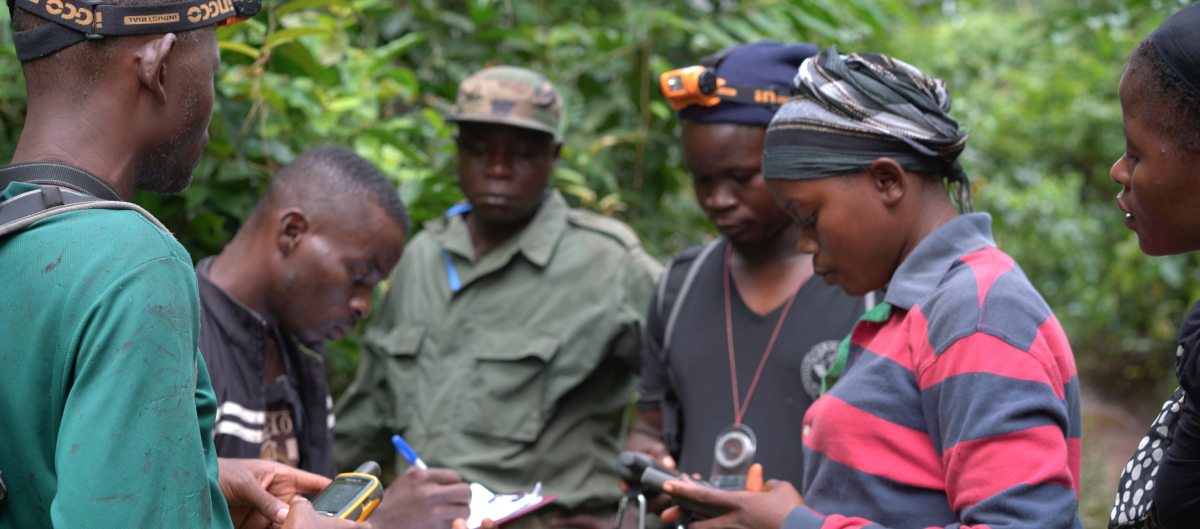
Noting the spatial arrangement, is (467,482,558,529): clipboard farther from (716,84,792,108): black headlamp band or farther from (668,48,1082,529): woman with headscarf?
(716,84,792,108): black headlamp band

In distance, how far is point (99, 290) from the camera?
1.19 metres

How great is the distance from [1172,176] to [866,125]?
1.87 feet

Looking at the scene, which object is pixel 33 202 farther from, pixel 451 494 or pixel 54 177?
pixel 451 494

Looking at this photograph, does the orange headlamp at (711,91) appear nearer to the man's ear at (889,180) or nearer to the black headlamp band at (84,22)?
the man's ear at (889,180)

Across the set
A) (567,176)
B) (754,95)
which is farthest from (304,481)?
(567,176)

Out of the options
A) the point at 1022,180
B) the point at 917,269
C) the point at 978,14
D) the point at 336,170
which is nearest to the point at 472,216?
the point at 336,170

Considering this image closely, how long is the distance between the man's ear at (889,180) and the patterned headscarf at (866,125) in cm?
2

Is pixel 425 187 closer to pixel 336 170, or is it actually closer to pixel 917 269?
pixel 336 170

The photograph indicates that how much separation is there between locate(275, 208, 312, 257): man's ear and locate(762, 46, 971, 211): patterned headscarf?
125 centimetres

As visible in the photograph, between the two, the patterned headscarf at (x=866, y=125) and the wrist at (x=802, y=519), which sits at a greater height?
the patterned headscarf at (x=866, y=125)

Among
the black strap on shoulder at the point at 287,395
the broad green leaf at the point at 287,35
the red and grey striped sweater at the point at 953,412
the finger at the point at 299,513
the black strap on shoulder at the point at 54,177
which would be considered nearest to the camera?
the black strap on shoulder at the point at 54,177

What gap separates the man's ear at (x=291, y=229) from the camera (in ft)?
7.84

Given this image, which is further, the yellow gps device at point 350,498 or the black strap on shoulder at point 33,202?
the yellow gps device at point 350,498

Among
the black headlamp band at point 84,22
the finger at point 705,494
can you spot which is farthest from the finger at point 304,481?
the black headlamp band at point 84,22
